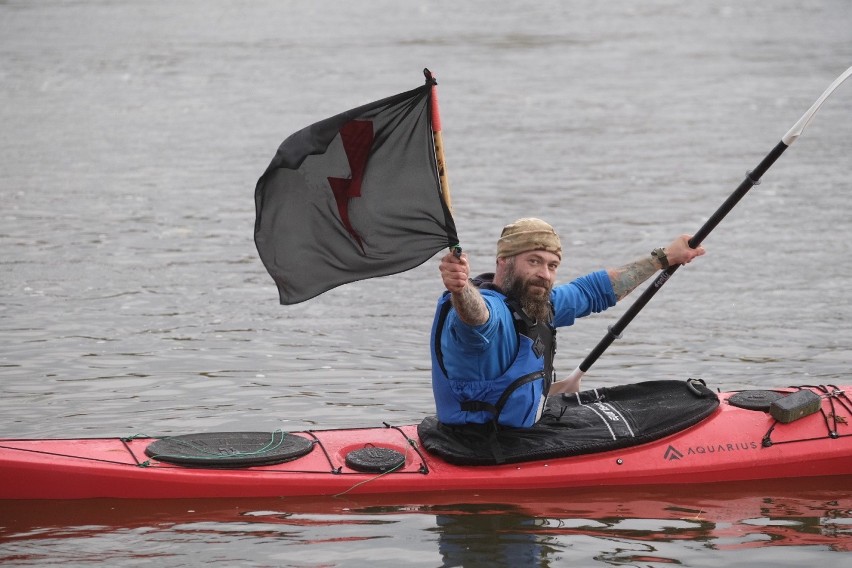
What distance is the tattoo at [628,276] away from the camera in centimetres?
662

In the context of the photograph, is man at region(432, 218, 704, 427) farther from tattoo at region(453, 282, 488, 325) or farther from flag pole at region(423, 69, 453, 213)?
flag pole at region(423, 69, 453, 213)

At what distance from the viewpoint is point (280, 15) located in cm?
3181

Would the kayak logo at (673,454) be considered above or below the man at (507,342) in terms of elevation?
below

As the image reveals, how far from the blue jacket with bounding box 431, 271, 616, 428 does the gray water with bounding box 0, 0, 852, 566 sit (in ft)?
1.71

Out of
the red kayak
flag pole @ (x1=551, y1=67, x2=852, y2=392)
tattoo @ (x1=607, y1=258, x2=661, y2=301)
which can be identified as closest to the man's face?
tattoo @ (x1=607, y1=258, x2=661, y2=301)

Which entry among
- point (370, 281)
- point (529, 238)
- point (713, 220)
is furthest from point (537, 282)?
point (370, 281)

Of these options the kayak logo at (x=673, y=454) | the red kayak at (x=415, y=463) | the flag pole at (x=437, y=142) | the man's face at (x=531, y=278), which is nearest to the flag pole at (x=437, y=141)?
the flag pole at (x=437, y=142)

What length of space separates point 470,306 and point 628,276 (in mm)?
1313

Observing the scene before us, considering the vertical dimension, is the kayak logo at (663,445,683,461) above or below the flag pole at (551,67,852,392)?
below

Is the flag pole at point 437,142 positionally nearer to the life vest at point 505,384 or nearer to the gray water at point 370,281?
the life vest at point 505,384

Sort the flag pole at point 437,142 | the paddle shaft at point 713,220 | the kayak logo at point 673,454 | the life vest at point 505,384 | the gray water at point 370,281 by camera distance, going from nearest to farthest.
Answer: the flag pole at point 437,142
the life vest at point 505,384
the gray water at point 370,281
the kayak logo at point 673,454
the paddle shaft at point 713,220

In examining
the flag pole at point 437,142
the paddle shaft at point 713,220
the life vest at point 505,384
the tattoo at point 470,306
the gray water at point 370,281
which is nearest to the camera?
the tattoo at point 470,306

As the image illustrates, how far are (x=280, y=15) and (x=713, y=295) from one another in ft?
75.3

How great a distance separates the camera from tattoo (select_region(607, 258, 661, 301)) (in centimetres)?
662
